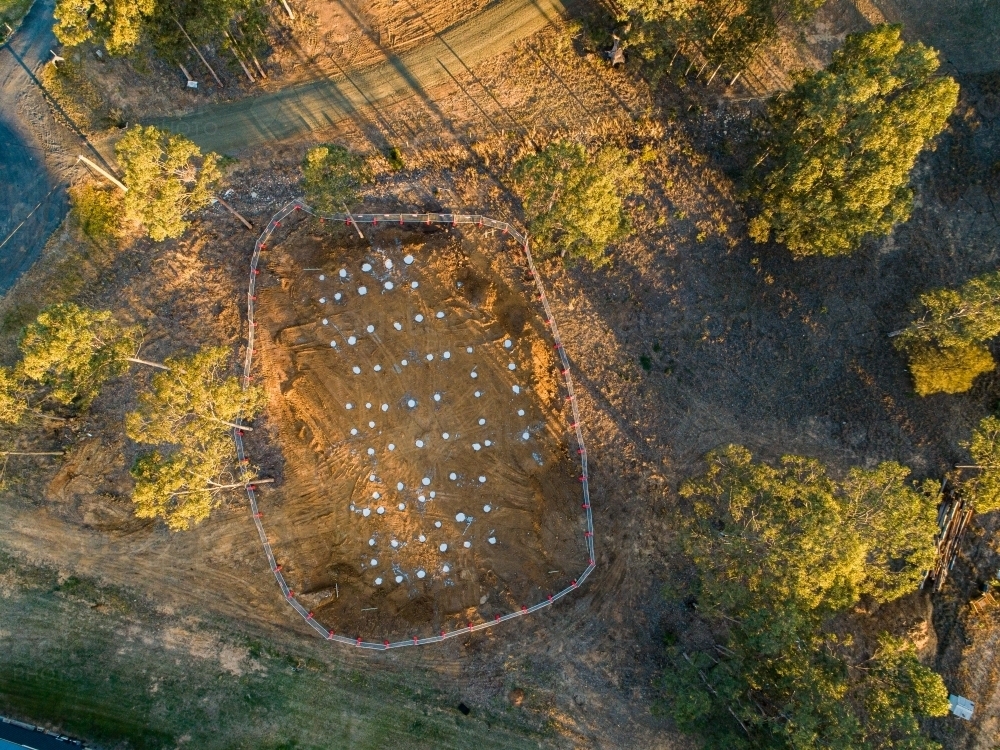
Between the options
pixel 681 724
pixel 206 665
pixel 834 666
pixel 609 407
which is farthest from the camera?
pixel 609 407

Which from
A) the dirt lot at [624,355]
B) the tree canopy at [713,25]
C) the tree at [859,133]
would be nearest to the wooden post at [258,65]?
the dirt lot at [624,355]

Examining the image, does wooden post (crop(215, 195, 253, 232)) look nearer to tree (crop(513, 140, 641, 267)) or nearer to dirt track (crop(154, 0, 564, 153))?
dirt track (crop(154, 0, 564, 153))

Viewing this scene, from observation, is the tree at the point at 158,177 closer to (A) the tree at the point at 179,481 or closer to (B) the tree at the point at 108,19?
(B) the tree at the point at 108,19

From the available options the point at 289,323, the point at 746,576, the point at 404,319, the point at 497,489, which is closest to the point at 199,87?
the point at 289,323

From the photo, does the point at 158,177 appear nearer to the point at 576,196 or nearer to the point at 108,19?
the point at 108,19

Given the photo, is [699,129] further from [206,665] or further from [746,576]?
[206,665]
